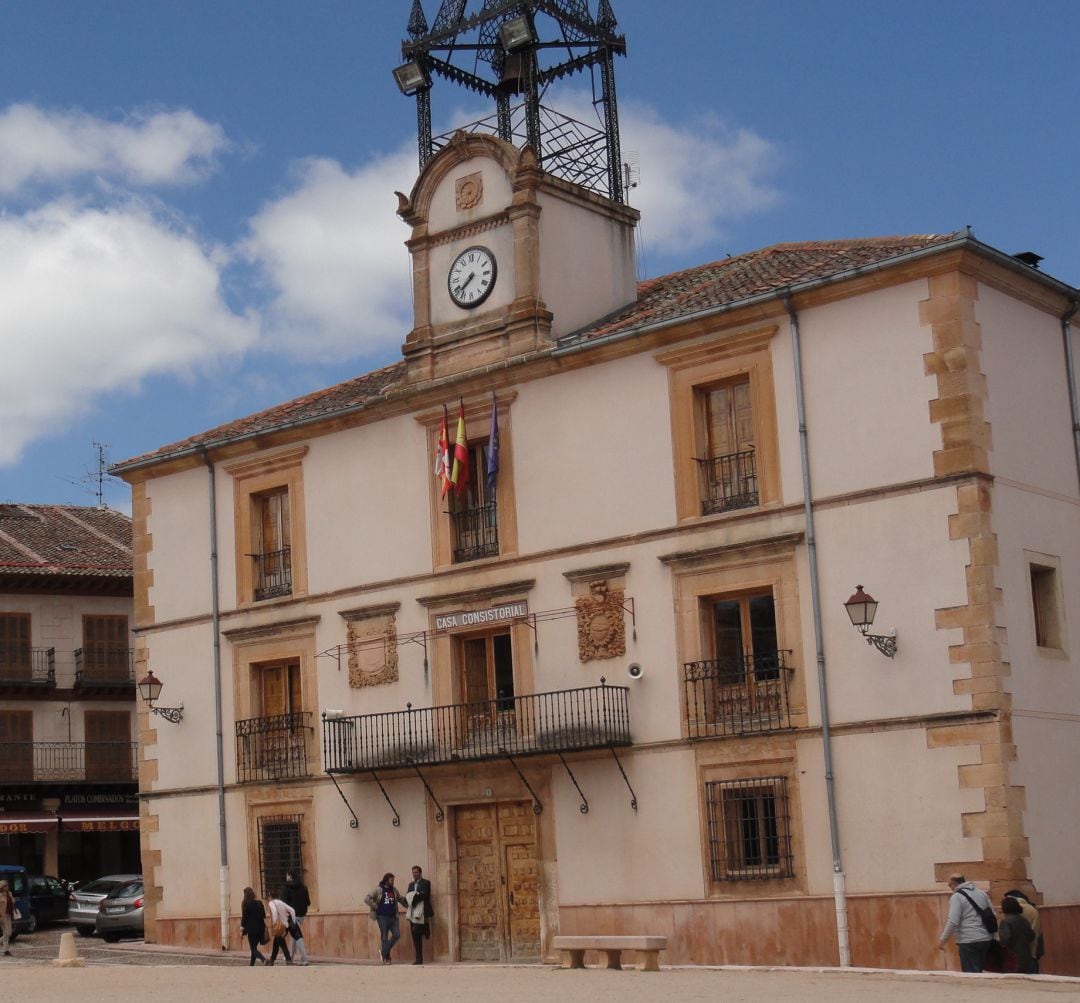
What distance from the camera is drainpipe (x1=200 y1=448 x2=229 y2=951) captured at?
2855 cm

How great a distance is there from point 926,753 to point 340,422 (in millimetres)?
10889

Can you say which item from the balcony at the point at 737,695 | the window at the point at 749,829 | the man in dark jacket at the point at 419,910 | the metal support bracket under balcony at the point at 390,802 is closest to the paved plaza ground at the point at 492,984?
the man in dark jacket at the point at 419,910

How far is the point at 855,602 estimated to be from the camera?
70.4 ft

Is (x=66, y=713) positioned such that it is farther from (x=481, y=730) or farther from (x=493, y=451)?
(x=493, y=451)

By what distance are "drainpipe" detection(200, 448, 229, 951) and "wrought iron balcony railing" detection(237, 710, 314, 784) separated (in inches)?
17.0

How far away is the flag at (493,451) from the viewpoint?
1018 inches

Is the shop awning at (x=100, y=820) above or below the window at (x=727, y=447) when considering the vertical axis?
below

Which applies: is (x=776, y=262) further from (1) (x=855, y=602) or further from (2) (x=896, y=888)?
(2) (x=896, y=888)

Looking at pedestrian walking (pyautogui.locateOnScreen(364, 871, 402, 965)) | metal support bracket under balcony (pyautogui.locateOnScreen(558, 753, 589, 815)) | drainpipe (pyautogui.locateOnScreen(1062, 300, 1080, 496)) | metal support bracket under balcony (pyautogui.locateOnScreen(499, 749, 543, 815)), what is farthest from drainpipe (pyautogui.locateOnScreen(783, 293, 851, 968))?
pedestrian walking (pyautogui.locateOnScreen(364, 871, 402, 965))

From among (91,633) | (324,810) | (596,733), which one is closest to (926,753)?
(596,733)

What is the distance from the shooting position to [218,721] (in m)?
29.1

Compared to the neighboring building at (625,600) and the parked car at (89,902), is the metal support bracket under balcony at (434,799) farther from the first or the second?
the parked car at (89,902)

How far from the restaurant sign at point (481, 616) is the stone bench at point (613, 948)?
4.99 meters

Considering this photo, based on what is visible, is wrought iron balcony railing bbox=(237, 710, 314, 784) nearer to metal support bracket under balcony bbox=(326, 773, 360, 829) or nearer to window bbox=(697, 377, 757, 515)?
metal support bracket under balcony bbox=(326, 773, 360, 829)
